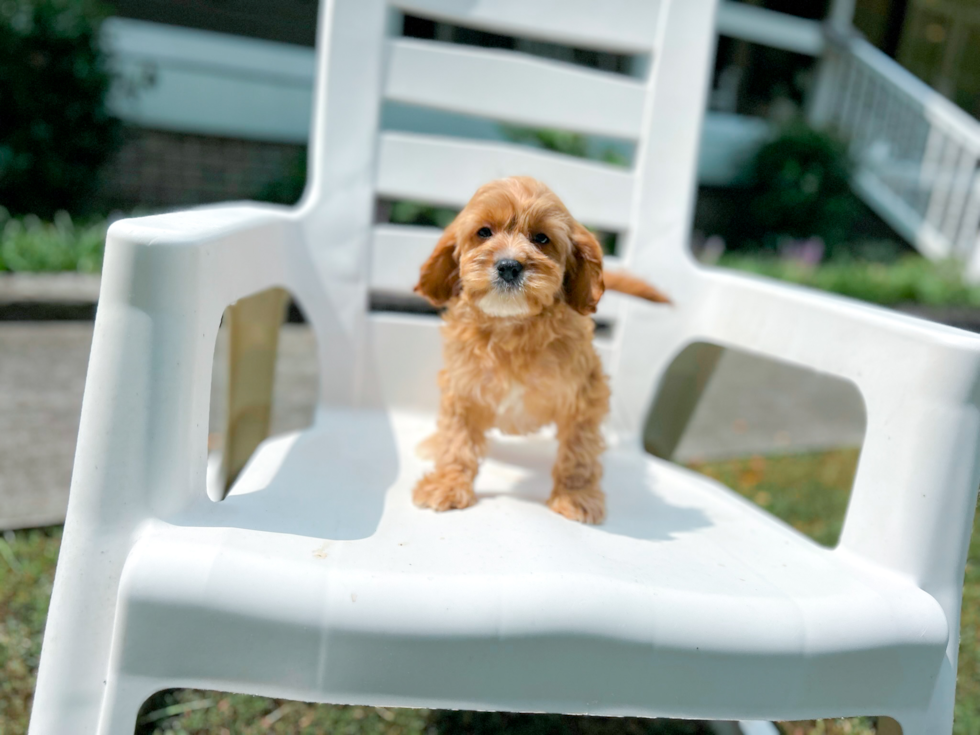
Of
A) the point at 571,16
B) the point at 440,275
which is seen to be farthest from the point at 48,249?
the point at 440,275

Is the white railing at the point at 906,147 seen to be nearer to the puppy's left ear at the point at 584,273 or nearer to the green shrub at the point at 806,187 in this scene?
the green shrub at the point at 806,187

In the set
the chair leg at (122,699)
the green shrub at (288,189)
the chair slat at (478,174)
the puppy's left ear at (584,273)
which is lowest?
the chair leg at (122,699)

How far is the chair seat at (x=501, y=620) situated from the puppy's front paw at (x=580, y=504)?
0.48 feet

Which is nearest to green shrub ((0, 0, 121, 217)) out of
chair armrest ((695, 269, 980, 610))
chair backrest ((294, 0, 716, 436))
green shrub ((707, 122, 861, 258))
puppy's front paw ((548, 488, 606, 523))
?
chair backrest ((294, 0, 716, 436))

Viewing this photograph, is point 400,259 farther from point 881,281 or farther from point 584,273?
point 881,281

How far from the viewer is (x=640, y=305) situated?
202 cm

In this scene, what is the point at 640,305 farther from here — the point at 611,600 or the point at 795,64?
the point at 795,64

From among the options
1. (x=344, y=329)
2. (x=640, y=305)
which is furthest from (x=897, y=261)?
(x=344, y=329)

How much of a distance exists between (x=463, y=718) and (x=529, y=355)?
87 centimetres

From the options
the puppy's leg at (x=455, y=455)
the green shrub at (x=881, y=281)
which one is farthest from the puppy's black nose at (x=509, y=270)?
the green shrub at (x=881, y=281)

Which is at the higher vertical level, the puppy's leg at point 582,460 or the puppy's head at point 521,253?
the puppy's head at point 521,253

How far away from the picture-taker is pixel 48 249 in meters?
4.05

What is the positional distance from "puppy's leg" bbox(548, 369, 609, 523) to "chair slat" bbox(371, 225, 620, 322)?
Answer: 22.1 inches

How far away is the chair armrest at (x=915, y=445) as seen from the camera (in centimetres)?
120
